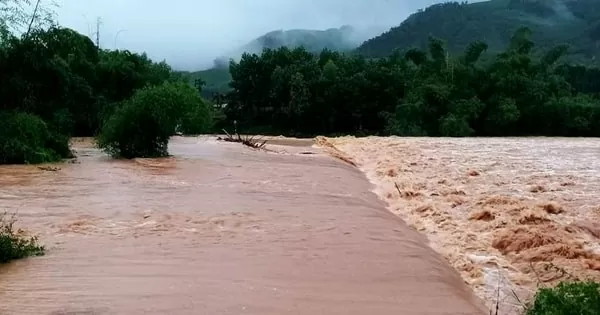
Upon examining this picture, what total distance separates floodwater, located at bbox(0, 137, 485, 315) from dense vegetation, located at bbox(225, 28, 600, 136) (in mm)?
29960

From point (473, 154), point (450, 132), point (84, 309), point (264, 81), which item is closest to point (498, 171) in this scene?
point (473, 154)

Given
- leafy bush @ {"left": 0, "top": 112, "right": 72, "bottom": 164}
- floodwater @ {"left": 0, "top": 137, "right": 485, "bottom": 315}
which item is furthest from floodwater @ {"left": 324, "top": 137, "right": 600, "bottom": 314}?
leafy bush @ {"left": 0, "top": 112, "right": 72, "bottom": 164}

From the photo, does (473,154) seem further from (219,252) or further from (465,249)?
(219,252)

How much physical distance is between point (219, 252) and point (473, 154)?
733 inches

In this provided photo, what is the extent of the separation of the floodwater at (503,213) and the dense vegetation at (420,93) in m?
19.5

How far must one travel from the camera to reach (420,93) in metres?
45.3

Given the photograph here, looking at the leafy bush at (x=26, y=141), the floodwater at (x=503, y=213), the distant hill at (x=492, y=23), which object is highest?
the distant hill at (x=492, y=23)

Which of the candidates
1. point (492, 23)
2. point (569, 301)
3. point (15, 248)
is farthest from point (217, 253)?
point (492, 23)

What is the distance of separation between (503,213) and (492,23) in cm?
11082

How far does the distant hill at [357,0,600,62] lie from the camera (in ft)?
355

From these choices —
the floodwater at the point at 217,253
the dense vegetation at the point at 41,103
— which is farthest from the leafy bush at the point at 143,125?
the floodwater at the point at 217,253

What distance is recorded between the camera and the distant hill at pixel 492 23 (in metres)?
108

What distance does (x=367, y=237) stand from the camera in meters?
9.54

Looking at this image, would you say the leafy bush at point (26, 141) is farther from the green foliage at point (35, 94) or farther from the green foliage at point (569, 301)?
the green foliage at point (569, 301)
